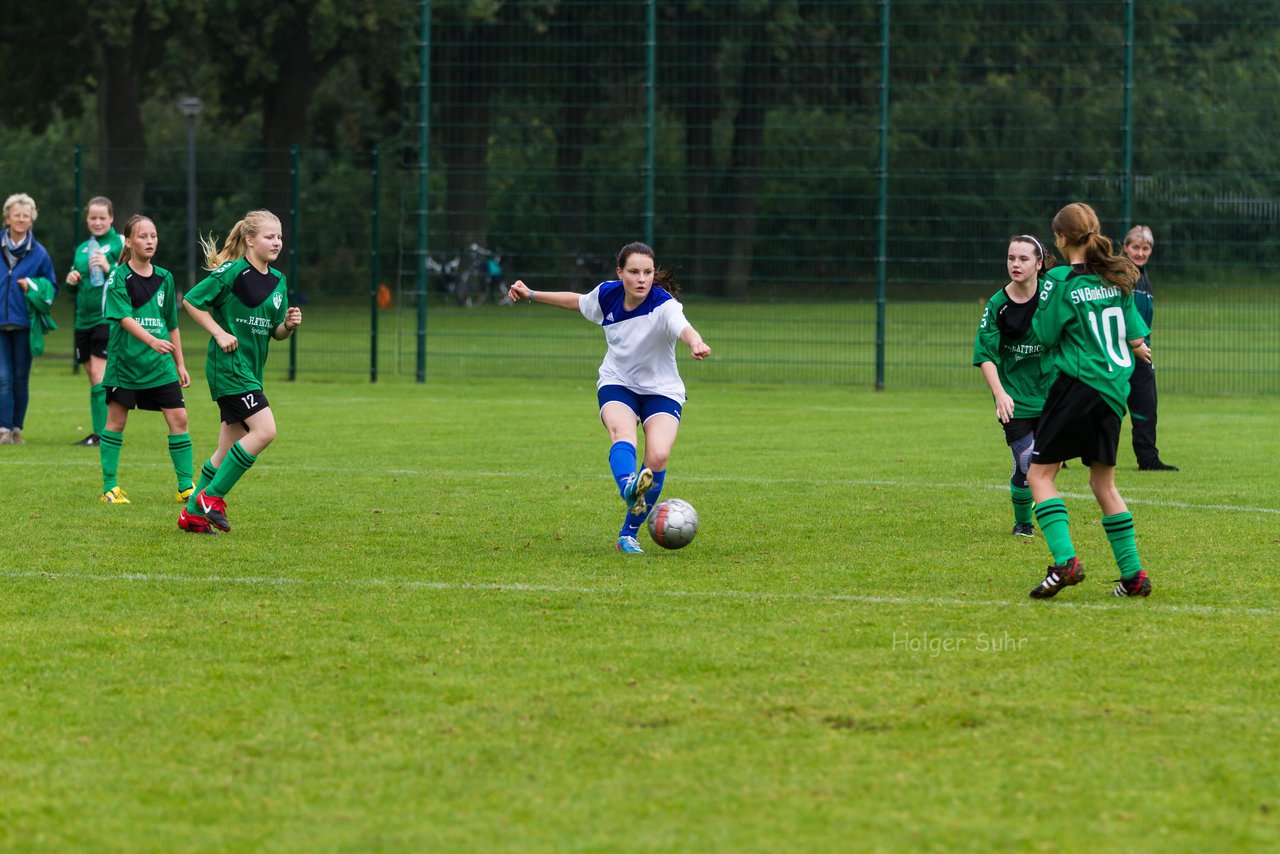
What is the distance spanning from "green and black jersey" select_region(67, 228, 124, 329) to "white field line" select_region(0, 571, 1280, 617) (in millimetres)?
6527

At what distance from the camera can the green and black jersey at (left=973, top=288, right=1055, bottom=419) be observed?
29.3ft

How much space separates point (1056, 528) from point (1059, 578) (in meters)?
0.22

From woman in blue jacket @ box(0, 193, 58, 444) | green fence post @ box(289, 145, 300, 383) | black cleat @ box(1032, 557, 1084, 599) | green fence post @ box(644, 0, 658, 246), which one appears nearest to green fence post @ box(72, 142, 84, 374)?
green fence post @ box(289, 145, 300, 383)

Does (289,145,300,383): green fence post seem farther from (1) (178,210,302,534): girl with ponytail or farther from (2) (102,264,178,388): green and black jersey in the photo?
(1) (178,210,302,534): girl with ponytail

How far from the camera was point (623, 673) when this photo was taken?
5828 mm

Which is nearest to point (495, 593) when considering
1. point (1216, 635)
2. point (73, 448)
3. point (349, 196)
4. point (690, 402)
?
point (1216, 635)

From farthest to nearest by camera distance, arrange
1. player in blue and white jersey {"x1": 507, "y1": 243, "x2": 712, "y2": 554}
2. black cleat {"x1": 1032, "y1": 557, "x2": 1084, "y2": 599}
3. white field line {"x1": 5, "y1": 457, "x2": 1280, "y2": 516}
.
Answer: white field line {"x1": 5, "y1": 457, "x2": 1280, "y2": 516}
player in blue and white jersey {"x1": 507, "y1": 243, "x2": 712, "y2": 554}
black cleat {"x1": 1032, "y1": 557, "x2": 1084, "y2": 599}

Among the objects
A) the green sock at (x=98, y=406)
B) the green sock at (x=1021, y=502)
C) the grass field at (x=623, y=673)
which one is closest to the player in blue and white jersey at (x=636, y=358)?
the grass field at (x=623, y=673)

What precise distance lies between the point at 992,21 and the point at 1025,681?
16108mm

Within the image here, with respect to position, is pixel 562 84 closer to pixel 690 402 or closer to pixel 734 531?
pixel 690 402

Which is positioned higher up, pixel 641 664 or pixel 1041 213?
pixel 1041 213

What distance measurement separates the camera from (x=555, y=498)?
1073 centimetres

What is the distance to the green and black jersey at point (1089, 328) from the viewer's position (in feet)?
23.7

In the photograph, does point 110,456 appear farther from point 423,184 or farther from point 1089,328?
point 423,184
